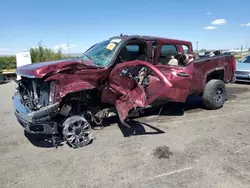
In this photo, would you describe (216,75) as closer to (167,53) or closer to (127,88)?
(167,53)

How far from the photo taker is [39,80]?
470cm

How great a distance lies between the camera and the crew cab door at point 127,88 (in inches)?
199

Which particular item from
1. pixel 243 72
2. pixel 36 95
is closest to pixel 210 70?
pixel 36 95

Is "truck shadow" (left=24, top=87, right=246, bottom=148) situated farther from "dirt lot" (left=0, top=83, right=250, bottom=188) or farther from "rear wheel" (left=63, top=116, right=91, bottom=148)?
"rear wheel" (left=63, top=116, right=91, bottom=148)

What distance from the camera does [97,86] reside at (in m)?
5.06

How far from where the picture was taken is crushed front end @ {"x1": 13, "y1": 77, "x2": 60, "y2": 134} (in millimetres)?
4391

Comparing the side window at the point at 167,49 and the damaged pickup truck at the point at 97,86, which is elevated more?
the side window at the point at 167,49

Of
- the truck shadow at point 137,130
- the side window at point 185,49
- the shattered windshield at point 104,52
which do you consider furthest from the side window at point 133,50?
the truck shadow at point 137,130

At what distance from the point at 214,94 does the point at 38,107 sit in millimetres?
4885

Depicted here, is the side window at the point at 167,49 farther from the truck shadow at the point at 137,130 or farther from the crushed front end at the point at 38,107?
the crushed front end at the point at 38,107

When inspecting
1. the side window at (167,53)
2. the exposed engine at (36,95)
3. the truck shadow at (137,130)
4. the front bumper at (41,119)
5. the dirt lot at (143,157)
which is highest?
the side window at (167,53)

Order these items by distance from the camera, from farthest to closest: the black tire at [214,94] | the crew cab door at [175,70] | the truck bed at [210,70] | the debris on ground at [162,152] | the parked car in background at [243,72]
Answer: the parked car in background at [243,72] → the black tire at [214,94] → the truck bed at [210,70] → the crew cab door at [175,70] → the debris on ground at [162,152]

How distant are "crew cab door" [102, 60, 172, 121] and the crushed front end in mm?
1146

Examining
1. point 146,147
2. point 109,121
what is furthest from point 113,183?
point 109,121
